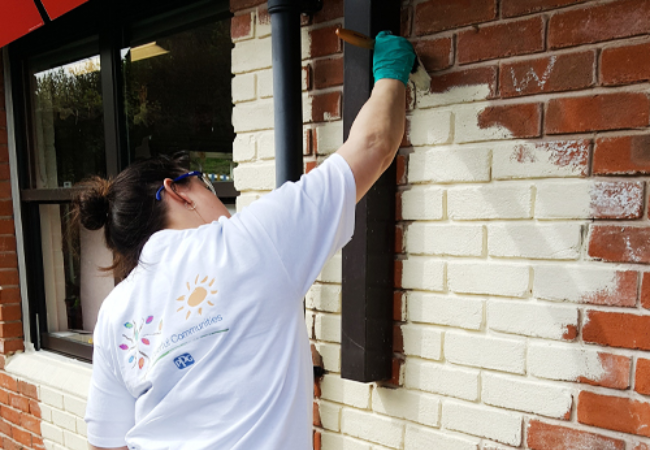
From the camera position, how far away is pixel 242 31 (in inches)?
72.6

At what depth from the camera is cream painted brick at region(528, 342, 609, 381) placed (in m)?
1.24

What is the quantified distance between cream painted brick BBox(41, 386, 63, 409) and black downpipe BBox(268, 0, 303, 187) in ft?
7.63

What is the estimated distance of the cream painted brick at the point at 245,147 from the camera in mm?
1839

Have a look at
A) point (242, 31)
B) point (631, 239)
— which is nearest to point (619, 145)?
point (631, 239)

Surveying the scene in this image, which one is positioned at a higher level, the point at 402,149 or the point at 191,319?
the point at 402,149

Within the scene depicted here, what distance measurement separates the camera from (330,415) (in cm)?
173

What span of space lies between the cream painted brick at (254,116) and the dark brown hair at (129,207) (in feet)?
1.36

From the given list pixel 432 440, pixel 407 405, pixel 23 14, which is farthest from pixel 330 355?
pixel 23 14

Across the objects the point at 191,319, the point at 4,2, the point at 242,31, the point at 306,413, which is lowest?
the point at 306,413

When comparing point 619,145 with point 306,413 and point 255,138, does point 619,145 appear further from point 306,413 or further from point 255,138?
point 255,138

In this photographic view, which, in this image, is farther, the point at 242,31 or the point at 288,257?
the point at 242,31

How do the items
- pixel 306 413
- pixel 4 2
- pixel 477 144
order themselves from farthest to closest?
pixel 4 2 < pixel 477 144 < pixel 306 413

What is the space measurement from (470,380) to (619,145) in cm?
75

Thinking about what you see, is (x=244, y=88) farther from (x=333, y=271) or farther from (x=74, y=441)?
(x=74, y=441)
